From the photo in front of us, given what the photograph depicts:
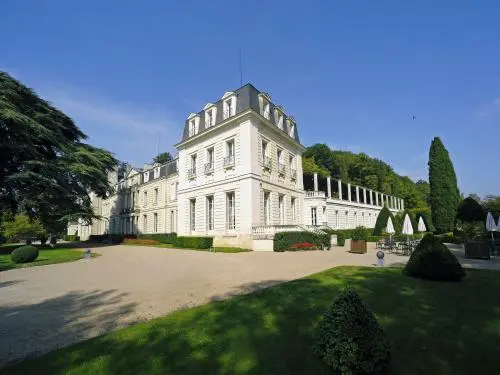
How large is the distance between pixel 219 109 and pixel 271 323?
2124 cm

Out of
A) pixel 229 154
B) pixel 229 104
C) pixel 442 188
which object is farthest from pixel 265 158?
pixel 442 188

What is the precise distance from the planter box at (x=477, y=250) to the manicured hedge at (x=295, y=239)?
27.9ft

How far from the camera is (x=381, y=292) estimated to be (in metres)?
6.18

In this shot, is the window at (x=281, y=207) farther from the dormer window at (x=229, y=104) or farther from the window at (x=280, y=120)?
the dormer window at (x=229, y=104)

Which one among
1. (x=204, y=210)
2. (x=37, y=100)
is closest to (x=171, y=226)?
(x=204, y=210)

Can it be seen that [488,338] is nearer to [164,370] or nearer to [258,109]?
[164,370]

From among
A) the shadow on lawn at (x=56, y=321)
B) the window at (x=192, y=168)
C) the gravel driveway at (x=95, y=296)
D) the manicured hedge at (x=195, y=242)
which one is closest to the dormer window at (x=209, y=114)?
the window at (x=192, y=168)

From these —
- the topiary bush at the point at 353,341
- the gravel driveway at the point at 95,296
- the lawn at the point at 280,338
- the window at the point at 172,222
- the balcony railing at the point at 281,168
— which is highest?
the balcony railing at the point at 281,168

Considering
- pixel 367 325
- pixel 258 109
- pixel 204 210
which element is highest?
pixel 258 109

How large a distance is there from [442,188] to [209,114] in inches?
787

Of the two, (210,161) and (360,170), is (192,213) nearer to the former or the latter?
(210,161)

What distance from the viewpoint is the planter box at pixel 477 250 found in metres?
12.0

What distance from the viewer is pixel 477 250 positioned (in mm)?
12188

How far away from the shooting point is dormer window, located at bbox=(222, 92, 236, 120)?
22.8 meters
